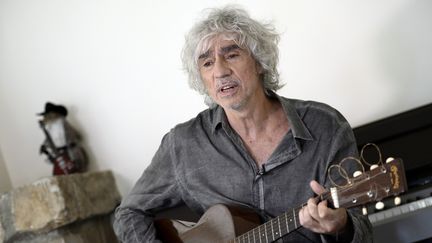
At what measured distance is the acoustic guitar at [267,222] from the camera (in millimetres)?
996

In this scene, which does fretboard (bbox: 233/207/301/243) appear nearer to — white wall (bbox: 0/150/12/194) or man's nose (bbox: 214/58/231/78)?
man's nose (bbox: 214/58/231/78)

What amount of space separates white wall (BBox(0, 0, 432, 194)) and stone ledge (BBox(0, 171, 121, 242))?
11.8 inches

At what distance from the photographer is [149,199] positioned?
166 cm

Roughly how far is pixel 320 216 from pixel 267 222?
205 mm

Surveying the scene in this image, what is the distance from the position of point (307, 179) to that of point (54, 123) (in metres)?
1.51

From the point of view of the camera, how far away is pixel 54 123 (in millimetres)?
2469

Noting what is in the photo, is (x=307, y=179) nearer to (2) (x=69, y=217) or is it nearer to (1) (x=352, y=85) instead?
(1) (x=352, y=85)

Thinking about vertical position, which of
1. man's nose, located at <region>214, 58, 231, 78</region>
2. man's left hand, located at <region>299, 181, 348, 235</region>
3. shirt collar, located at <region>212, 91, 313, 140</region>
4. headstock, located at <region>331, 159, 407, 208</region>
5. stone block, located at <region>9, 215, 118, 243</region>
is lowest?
stone block, located at <region>9, 215, 118, 243</region>

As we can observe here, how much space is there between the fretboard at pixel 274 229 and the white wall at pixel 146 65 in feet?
2.99

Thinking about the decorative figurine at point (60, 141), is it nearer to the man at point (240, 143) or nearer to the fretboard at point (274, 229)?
the man at point (240, 143)

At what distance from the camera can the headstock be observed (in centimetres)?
98

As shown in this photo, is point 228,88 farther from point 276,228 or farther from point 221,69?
point 276,228

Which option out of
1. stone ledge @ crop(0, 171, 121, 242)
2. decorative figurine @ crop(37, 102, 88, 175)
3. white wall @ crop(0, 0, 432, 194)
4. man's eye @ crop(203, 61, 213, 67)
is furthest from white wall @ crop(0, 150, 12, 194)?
man's eye @ crop(203, 61, 213, 67)

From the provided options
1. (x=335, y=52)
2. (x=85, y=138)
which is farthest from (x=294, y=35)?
(x=85, y=138)
